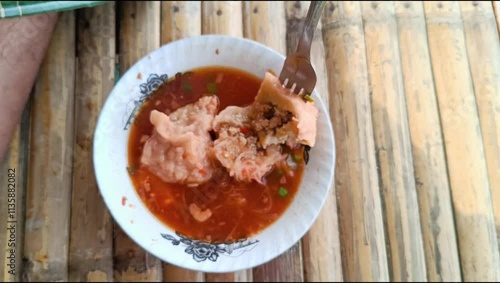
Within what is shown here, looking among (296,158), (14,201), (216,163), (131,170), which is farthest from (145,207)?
(296,158)

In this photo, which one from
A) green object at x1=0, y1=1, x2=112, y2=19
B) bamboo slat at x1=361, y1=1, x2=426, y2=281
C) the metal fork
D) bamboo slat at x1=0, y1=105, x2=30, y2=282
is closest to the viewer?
bamboo slat at x1=0, y1=105, x2=30, y2=282

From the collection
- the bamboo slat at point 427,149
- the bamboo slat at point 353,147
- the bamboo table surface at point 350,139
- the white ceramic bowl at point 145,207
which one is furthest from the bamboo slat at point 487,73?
the white ceramic bowl at point 145,207

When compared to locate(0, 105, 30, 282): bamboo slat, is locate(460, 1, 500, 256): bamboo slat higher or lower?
higher

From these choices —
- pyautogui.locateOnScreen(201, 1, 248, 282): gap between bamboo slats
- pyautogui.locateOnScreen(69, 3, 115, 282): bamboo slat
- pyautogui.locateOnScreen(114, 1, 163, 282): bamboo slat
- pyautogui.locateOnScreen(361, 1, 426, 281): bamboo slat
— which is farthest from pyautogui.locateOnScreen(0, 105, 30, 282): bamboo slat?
pyautogui.locateOnScreen(361, 1, 426, 281): bamboo slat

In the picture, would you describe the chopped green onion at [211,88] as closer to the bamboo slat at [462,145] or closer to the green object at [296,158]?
the green object at [296,158]

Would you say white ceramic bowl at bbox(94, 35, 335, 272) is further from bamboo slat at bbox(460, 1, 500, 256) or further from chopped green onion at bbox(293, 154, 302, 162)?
bamboo slat at bbox(460, 1, 500, 256)

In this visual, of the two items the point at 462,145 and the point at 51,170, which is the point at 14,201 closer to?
the point at 51,170

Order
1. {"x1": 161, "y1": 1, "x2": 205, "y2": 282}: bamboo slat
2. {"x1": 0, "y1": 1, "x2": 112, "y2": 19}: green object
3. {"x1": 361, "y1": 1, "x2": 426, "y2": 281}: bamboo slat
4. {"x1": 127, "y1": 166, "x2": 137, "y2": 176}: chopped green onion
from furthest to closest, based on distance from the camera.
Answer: {"x1": 161, "y1": 1, "x2": 205, "y2": 282}: bamboo slat, {"x1": 361, "y1": 1, "x2": 426, "y2": 281}: bamboo slat, {"x1": 127, "y1": 166, "x2": 137, "y2": 176}: chopped green onion, {"x1": 0, "y1": 1, "x2": 112, "y2": 19}: green object
